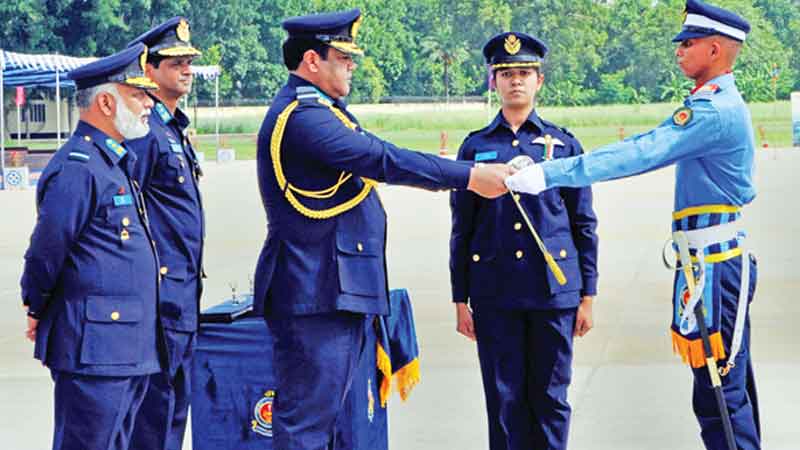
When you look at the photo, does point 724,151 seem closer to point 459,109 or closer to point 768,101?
point 459,109

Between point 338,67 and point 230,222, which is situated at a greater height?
point 338,67

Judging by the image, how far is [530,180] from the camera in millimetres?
4727

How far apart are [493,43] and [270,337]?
1.44 metres

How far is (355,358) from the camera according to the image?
468 centimetres

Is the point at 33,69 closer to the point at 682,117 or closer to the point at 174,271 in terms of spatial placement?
the point at 174,271

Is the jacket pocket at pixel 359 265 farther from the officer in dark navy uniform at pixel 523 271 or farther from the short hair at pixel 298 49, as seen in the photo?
the officer in dark navy uniform at pixel 523 271

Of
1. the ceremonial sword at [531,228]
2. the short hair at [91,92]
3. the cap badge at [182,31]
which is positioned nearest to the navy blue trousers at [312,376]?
the ceremonial sword at [531,228]

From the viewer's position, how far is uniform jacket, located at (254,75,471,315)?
4484mm

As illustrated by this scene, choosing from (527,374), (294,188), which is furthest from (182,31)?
(527,374)

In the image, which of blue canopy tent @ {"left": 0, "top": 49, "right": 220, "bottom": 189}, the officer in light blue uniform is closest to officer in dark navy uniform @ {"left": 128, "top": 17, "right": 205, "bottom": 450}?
the officer in light blue uniform

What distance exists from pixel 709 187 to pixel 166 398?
6.71ft

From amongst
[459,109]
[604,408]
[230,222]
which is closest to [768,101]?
[459,109]

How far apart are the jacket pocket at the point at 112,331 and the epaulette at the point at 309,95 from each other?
85cm

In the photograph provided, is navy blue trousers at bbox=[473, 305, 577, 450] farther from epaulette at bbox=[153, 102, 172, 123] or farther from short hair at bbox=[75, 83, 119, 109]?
short hair at bbox=[75, 83, 119, 109]
